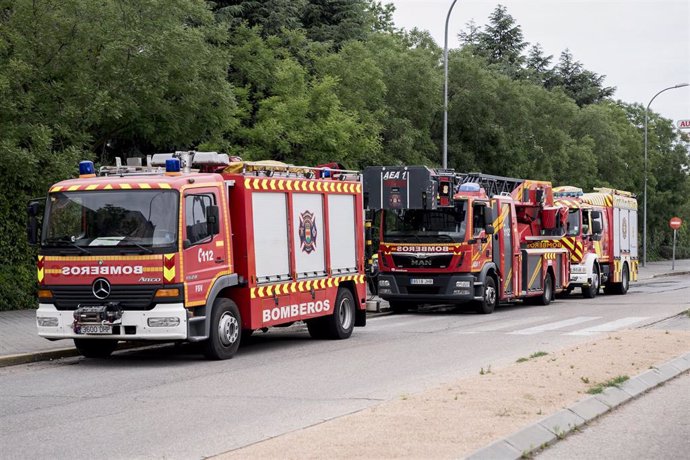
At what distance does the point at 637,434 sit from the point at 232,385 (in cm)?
502

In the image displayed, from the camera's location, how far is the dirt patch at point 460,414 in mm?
7797

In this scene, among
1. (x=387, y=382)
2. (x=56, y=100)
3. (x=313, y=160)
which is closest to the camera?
(x=387, y=382)

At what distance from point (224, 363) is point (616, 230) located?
77.0ft

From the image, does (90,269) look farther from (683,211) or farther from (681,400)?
(683,211)

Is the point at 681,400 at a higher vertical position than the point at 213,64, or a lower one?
lower

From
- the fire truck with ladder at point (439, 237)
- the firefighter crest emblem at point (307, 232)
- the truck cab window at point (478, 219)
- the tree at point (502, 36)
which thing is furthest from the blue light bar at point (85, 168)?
the tree at point (502, 36)

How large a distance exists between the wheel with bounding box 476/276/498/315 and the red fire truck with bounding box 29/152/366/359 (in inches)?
349

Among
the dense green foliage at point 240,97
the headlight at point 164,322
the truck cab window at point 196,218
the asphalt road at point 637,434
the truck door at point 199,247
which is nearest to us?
the asphalt road at point 637,434

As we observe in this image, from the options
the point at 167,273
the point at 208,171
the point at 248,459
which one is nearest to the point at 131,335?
the point at 167,273

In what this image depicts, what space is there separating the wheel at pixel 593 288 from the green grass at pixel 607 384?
22.2m

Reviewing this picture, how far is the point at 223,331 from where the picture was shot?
15.1 meters

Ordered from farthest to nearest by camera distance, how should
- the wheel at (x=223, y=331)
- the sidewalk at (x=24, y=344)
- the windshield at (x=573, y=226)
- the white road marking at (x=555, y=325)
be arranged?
the windshield at (x=573, y=226)
the white road marking at (x=555, y=325)
the sidewalk at (x=24, y=344)
the wheel at (x=223, y=331)

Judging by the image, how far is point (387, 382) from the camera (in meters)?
12.4

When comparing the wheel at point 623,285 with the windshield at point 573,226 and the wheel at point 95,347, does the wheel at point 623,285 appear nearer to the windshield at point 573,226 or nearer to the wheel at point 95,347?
the windshield at point 573,226
